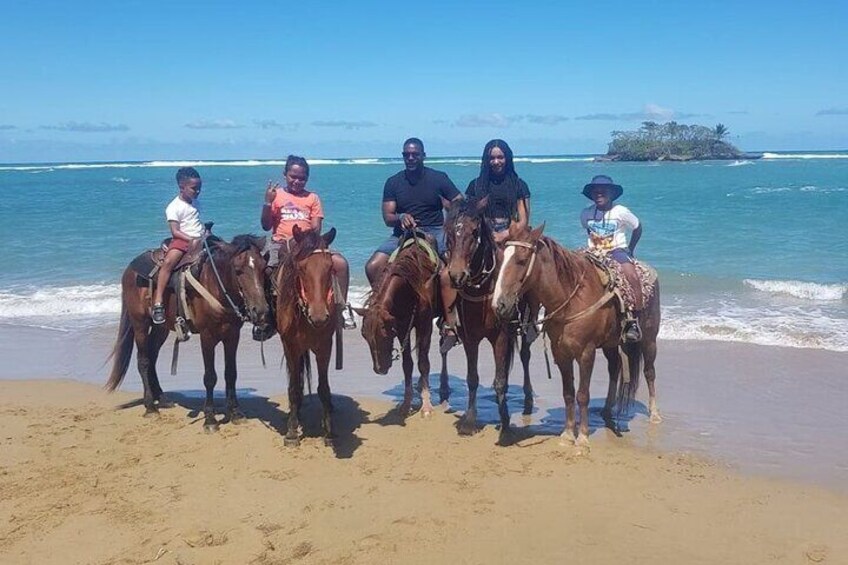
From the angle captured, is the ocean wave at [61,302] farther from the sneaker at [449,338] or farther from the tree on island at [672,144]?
the tree on island at [672,144]

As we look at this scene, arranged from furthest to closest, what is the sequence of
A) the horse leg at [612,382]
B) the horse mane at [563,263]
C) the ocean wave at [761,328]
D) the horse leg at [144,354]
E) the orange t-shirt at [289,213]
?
1. the ocean wave at [761,328]
2. the horse leg at [144,354]
3. the horse leg at [612,382]
4. the orange t-shirt at [289,213]
5. the horse mane at [563,263]

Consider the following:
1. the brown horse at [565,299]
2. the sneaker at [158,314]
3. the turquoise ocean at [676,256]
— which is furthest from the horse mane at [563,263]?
the sneaker at [158,314]

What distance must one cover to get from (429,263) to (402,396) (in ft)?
7.03

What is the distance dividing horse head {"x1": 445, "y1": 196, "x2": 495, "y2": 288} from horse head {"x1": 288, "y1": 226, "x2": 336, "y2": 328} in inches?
38.6

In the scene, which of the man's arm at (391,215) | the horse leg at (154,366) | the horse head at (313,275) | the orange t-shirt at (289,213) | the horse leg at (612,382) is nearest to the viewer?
the horse head at (313,275)

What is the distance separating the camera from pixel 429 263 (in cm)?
631

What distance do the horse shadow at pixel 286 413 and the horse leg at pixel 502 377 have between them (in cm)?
131

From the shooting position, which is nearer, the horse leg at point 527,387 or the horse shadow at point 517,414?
the horse shadow at point 517,414

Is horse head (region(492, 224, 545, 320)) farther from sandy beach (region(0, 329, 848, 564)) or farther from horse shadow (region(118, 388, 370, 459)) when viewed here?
horse shadow (region(118, 388, 370, 459))

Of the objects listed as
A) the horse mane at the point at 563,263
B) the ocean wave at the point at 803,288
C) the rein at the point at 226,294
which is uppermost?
the horse mane at the point at 563,263

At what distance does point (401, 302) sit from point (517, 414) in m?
1.87

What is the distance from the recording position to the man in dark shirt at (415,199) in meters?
6.97

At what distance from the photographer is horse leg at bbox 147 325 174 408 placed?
732 centimetres

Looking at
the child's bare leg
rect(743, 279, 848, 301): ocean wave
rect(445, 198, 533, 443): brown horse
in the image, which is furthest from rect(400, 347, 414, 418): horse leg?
rect(743, 279, 848, 301): ocean wave
